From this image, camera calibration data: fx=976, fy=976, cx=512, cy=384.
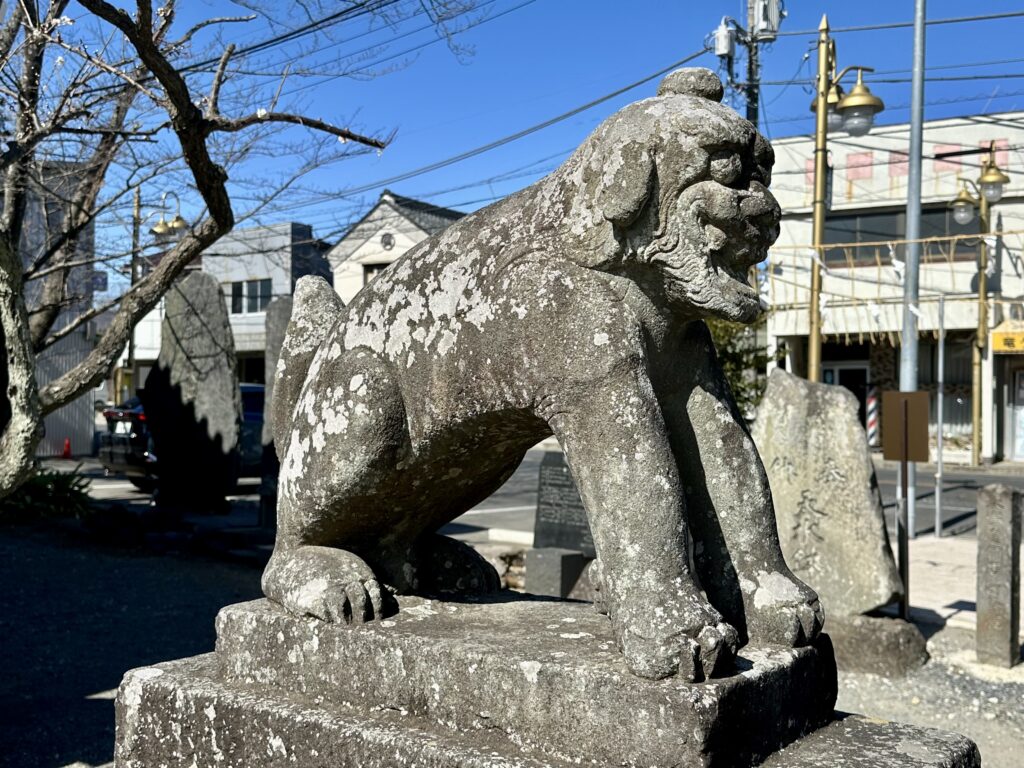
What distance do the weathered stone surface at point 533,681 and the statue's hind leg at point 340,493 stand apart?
0.24ft

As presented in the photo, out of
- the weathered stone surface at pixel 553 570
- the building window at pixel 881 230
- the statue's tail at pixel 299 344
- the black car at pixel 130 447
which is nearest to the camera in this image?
the statue's tail at pixel 299 344

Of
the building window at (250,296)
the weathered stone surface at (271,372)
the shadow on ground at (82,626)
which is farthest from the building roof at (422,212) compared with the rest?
the shadow on ground at (82,626)

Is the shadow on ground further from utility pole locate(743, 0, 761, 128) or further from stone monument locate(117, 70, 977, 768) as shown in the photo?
utility pole locate(743, 0, 761, 128)

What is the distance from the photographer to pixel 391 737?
6.45 ft

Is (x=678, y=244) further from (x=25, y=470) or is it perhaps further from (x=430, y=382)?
(x=25, y=470)

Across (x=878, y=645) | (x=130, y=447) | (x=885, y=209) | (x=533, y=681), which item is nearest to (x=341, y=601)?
(x=533, y=681)

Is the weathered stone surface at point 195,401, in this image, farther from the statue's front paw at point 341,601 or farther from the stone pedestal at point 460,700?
the statue's front paw at point 341,601

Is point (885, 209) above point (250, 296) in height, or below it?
above

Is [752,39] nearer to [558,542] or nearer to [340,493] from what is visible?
[558,542]

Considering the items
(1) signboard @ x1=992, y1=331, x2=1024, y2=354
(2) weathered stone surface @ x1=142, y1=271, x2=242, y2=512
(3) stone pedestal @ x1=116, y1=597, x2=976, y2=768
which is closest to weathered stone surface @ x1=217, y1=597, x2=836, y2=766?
(3) stone pedestal @ x1=116, y1=597, x2=976, y2=768

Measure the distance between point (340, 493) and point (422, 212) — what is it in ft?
69.8

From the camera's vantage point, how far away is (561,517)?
277 inches

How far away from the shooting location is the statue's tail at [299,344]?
2.67 metres

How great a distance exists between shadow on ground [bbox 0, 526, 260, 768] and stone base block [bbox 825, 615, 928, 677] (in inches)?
148
